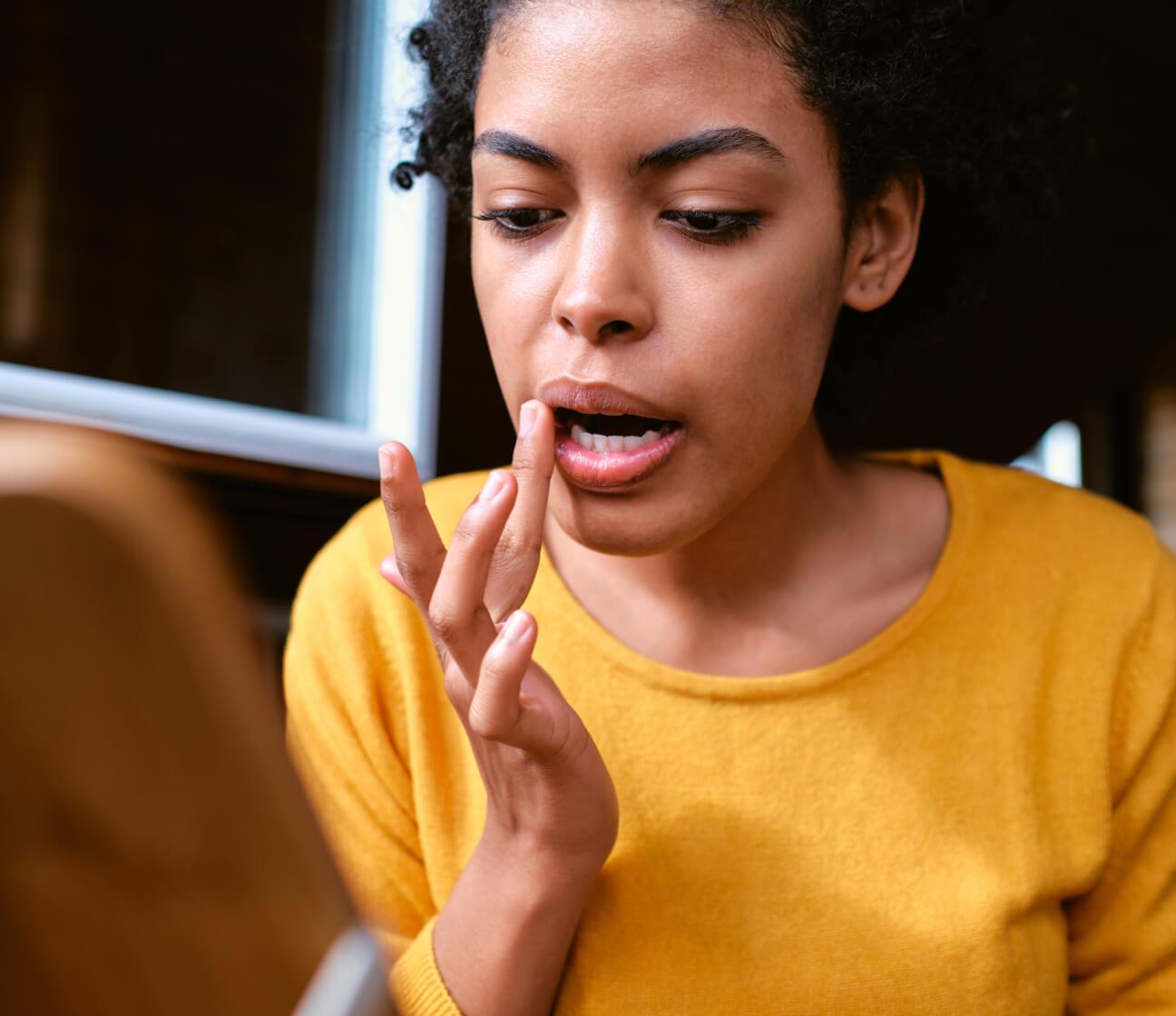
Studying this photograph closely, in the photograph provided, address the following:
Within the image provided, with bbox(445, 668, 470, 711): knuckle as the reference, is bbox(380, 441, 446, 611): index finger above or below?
above

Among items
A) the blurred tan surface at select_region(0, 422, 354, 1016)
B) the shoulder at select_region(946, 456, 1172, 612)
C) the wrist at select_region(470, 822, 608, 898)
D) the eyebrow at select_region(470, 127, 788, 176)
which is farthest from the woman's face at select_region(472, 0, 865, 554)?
the blurred tan surface at select_region(0, 422, 354, 1016)

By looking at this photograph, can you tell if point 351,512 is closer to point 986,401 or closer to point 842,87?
point 842,87

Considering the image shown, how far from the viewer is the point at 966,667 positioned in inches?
43.2

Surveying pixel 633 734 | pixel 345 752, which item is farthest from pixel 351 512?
pixel 633 734

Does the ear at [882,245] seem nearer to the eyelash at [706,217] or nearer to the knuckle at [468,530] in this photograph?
the eyelash at [706,217]

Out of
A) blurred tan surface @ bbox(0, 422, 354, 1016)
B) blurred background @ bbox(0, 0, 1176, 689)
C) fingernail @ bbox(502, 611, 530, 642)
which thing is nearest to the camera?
blurred tan surface @ bbox(0, 422, 354, 1016)

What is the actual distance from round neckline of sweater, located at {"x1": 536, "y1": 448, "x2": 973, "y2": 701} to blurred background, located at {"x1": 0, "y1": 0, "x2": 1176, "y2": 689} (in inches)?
15.8

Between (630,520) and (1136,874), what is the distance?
0.55 meters

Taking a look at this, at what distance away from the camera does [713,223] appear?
0.92 metres

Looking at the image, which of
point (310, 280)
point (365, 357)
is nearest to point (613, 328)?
point (365, 357)

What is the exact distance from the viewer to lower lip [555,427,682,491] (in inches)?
36.2

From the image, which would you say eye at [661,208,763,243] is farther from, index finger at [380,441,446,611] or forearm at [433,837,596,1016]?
forearm at [433,837,596,1016]

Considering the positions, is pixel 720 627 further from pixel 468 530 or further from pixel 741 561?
pixel 468 530

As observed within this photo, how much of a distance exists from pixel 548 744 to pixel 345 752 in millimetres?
308
